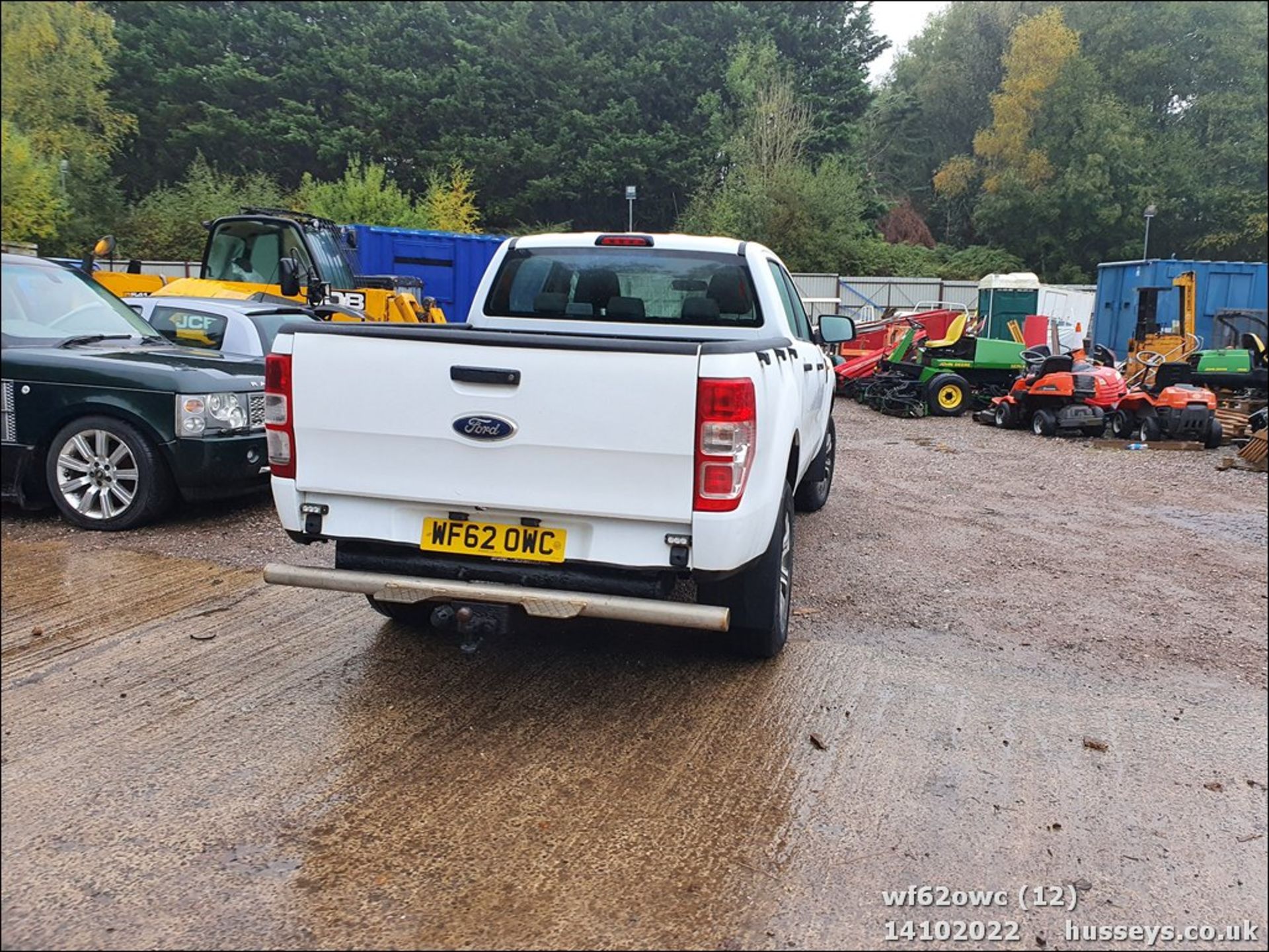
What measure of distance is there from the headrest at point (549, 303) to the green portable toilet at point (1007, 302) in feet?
66.9

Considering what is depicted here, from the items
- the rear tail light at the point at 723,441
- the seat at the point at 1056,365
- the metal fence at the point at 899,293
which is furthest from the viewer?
the metal fence at the point at 899,293

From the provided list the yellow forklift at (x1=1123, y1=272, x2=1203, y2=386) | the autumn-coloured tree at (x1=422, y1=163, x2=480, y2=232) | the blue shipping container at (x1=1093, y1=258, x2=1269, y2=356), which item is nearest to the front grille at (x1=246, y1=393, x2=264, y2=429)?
the yellow forklift at (x1=1123, y1=272, x2=1203, y2=386)

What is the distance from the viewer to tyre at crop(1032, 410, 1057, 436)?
12859mm

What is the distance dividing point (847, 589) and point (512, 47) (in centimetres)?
3184

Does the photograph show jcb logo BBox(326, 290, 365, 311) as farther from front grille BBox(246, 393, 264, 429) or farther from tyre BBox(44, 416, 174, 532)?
tyre BBox(44, 416, 174, 532)

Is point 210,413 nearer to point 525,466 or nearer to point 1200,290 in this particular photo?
point 525,466

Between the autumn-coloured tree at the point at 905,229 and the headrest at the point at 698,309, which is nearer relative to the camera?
the headrest at the point at 698,309

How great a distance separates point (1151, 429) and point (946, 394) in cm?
432

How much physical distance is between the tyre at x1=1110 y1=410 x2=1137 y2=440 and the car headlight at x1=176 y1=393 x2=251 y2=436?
35.7 feet

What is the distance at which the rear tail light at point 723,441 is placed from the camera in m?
3.22

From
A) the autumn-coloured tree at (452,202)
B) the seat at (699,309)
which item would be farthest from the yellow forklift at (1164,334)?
the autumn-coloured tree at (452,202)

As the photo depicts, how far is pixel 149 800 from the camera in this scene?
2.90 m

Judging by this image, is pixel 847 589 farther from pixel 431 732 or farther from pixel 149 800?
pixel 149 800

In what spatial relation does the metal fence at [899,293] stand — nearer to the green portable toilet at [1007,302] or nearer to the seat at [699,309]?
the green portable toilet at [1007,302]
